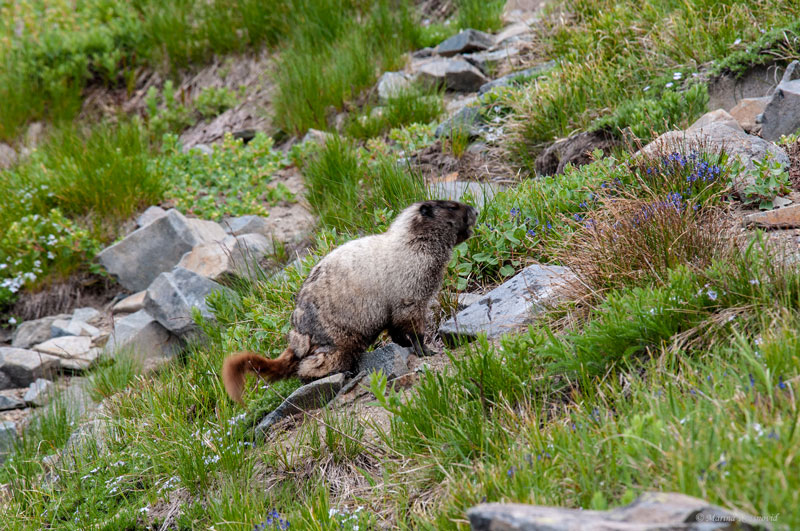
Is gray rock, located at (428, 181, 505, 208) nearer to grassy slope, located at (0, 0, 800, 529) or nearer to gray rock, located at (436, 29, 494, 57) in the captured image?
grassy slope, located at (0, 0, 800, 529)

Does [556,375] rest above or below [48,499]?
above

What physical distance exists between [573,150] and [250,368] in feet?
12.4

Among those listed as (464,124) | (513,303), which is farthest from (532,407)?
(464,124)

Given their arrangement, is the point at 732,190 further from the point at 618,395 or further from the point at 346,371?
the point at 346,371

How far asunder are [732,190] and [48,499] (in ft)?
17.5

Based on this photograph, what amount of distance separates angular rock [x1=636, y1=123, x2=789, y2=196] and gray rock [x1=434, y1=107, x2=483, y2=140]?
8.64ft

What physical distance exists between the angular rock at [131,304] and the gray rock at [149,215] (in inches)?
37.3

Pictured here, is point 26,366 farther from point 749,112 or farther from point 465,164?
point 749,112

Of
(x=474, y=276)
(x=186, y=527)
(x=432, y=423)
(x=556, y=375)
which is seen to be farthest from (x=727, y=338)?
(x=186, y=527)

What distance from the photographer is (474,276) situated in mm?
5988

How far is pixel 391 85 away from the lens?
30.5ft

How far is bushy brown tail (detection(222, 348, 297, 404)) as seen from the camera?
200 inches

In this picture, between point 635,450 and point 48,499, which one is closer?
point 635,450

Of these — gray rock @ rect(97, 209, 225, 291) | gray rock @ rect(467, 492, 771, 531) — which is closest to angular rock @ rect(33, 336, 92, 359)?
gray rock @ rect(97, 209, 225, 291)
